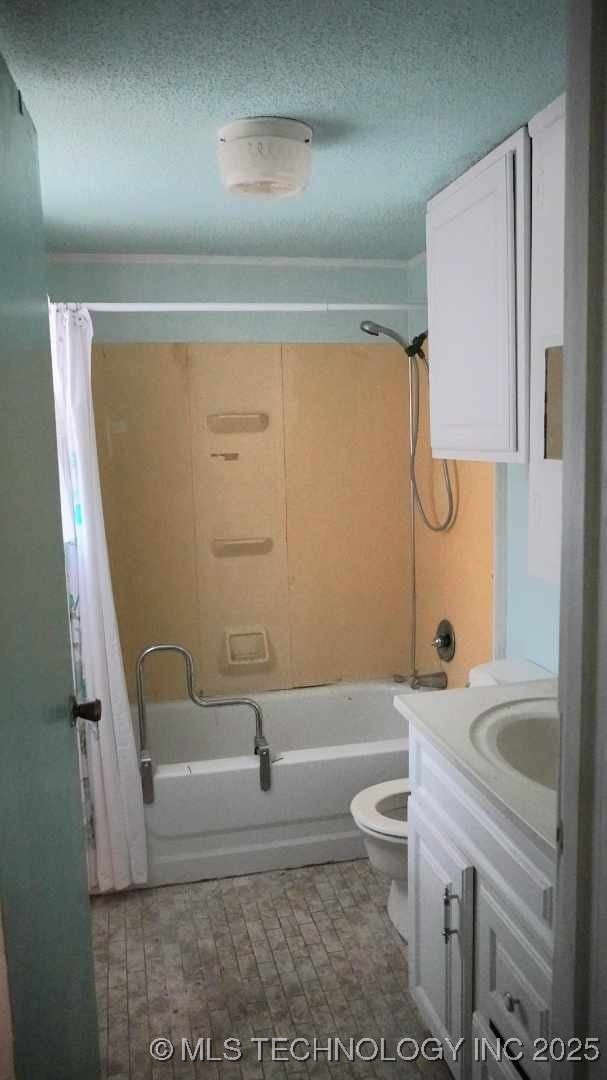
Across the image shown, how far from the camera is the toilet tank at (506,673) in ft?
7.98

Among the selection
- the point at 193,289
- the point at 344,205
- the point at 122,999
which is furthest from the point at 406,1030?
the point at 193,289

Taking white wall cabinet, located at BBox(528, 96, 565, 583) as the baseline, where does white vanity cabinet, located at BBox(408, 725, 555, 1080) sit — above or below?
below

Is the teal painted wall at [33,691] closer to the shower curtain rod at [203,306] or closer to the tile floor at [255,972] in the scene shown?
the tile floor at [255,972]

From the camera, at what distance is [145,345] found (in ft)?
10.9

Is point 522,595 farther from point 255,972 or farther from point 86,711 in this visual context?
point 86,711

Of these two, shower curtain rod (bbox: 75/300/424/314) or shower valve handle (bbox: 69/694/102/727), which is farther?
shower curtain rod (bbox: 75/300/424/314)

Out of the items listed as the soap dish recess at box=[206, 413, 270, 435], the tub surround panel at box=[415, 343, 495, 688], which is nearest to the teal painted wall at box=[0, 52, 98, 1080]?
the tub surround panel at box=[415, 343, 495, 688]

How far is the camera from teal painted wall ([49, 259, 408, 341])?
3230 millimetres

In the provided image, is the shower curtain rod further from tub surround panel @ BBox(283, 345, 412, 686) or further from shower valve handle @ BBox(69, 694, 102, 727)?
shower valve handle @ BBox(69, 694, 102, 727)

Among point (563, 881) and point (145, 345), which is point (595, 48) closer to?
point (563, 881)

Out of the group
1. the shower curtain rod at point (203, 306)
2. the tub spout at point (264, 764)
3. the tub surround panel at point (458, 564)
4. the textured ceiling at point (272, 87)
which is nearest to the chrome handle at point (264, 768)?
the tub spout at point (264, 764)

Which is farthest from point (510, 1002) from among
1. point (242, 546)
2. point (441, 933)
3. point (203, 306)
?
point (203, 306)

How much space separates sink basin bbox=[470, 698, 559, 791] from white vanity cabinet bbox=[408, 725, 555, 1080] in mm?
151

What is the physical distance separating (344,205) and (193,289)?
0.98 meters
